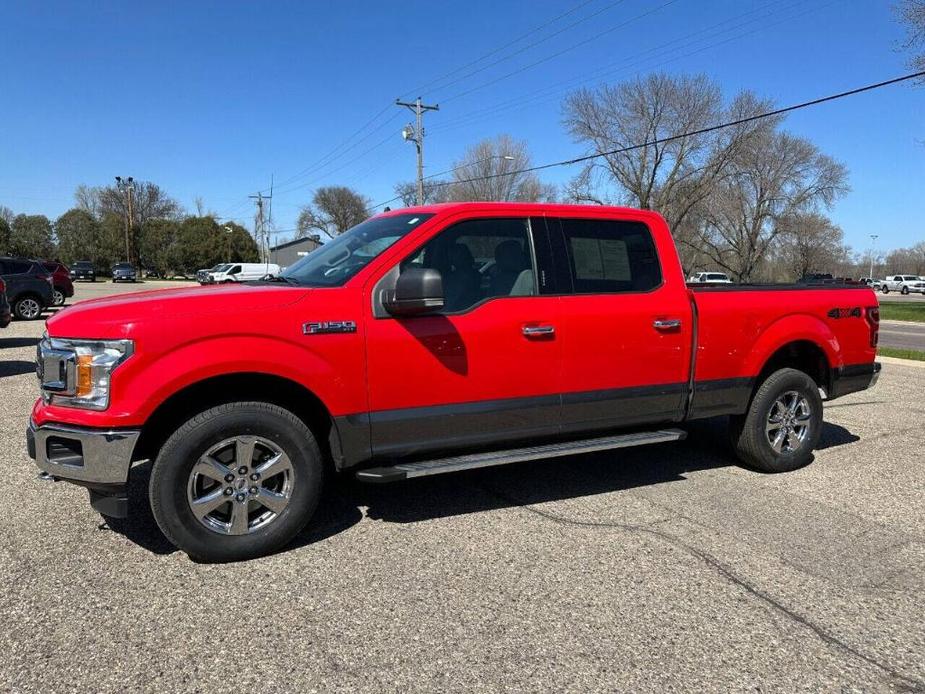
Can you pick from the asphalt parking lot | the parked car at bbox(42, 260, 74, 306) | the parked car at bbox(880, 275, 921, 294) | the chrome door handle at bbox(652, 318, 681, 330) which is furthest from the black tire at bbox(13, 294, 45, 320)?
the parked car at bbox(880, 275, 921, 294)

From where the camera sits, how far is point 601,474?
17.0 ft

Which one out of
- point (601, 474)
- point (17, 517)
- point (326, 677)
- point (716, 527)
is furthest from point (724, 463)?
point (17, 517)

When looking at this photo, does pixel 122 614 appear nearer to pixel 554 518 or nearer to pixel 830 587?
pixel 554 518

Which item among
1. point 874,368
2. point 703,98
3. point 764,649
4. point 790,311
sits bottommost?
point 764,649

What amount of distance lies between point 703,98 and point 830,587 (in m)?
42.2

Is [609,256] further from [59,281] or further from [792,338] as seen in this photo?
[59,281]

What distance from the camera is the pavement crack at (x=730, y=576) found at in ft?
8.71

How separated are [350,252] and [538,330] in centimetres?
130

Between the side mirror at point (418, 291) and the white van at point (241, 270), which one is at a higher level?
the white van at point (241, 270)

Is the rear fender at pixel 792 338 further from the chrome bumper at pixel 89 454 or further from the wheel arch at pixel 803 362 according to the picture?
the chrome bumper at pixel 89 454

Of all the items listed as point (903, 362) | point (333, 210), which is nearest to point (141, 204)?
A: point (333, 210)

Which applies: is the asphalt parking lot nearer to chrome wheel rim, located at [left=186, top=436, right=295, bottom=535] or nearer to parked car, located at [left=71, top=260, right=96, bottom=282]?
chrome wheel rim, located at [left=186, top=436, right=295, bottom=535]

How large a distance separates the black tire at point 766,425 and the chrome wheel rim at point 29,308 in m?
18.8

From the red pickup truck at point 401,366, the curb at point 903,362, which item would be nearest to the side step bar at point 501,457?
the red pickup truck at point 401,366
